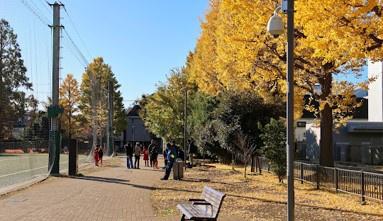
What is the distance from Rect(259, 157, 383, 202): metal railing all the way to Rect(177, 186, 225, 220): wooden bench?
5.25 m

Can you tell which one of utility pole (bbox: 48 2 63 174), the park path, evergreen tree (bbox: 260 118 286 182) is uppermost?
utility pole (bbox: 48 2 63 174)

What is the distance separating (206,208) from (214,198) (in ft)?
1.54

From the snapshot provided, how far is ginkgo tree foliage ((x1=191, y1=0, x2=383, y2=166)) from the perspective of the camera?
13.0 m

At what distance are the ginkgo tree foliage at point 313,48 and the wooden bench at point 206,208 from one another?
5108 mm

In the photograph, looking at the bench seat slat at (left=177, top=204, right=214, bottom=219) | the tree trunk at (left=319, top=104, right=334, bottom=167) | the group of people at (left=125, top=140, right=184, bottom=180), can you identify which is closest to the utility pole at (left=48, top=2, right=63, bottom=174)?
the group of people at (left=125, top=140, right=184, bottom=180)

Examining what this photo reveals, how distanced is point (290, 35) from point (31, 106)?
69.1 m

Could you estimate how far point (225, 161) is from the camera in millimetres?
38406

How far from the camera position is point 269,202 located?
1471 cm

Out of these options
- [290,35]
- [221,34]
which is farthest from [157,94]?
[290,35]

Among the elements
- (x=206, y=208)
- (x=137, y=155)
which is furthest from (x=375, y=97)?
(x=206, y=208)

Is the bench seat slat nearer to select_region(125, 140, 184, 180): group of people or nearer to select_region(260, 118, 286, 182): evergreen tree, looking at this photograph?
select_region(260, 118, 286, 182): evergreen tree

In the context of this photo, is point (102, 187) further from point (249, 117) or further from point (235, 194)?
point (249, 117)

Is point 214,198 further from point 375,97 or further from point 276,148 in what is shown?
point 375,97

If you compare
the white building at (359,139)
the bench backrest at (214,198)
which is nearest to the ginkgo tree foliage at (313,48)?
the bench backrest at (214,198)
